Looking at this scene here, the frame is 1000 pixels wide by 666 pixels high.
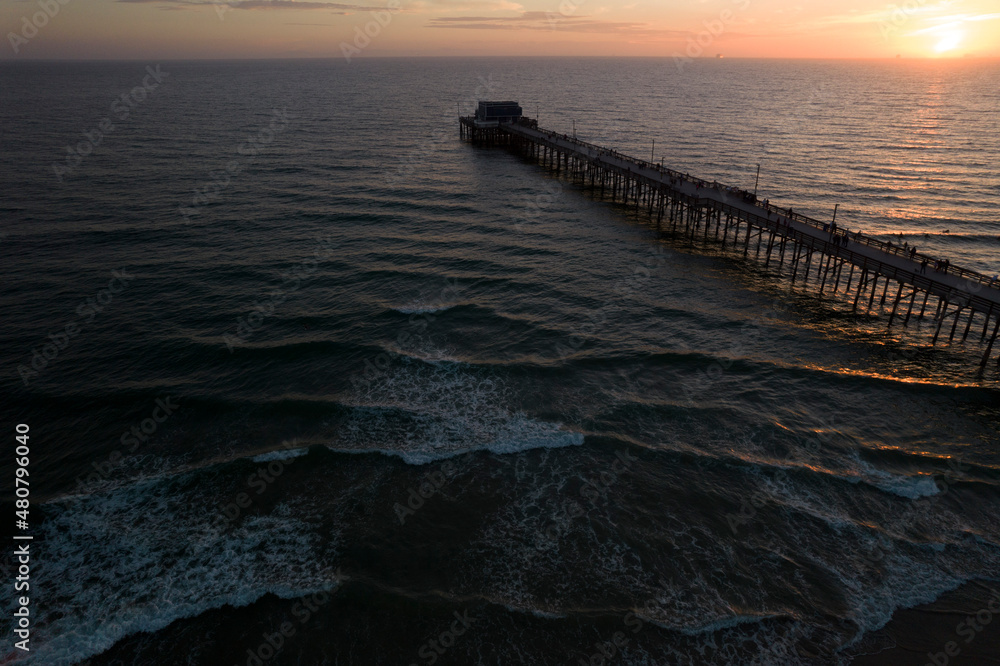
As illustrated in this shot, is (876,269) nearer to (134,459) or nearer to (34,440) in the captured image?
(134,459)

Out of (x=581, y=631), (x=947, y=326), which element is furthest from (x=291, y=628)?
Result: (x=947, y=326)

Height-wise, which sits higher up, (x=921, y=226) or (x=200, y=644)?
(x=921, y=226)

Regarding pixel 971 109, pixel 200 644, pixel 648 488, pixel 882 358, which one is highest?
pixel 971 109

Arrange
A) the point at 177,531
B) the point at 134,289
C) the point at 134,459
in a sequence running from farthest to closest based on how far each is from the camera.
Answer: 1. the point at 134,289
2. the point at 134,459
3. the point at 177,531
